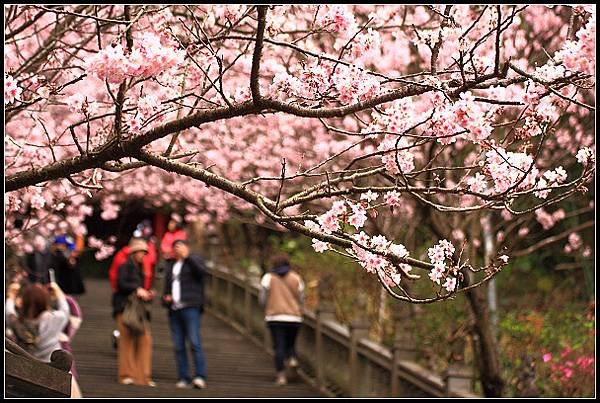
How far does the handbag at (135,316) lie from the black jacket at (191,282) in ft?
1.14

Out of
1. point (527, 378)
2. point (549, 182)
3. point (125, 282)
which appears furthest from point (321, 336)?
point (549, 182)

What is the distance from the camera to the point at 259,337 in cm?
1842

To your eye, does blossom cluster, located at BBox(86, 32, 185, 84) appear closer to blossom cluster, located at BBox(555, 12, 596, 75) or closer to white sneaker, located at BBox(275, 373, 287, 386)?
blossom cluster, located at BBox(555, 12, 596, 75)

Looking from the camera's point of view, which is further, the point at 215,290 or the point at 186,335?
the point at 215,290

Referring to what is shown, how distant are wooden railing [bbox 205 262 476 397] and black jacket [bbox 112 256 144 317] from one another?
99.9 inches

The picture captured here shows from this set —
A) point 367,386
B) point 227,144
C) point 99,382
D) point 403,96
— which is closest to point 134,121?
point 403,96

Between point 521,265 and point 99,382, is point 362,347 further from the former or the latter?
point 521,265

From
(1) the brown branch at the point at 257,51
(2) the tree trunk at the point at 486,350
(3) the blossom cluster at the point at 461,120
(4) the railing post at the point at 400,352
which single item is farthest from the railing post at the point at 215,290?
(1) the brown branch at the point at 257,51

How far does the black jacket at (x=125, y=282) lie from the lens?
13.4 metres

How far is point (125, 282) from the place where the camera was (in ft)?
44.0

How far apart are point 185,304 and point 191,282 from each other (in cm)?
27

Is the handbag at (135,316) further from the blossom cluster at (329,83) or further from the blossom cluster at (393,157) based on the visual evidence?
the blossom cluster at (329,83)

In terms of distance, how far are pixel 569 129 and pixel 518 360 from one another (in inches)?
109

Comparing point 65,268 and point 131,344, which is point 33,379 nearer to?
point 131,344
